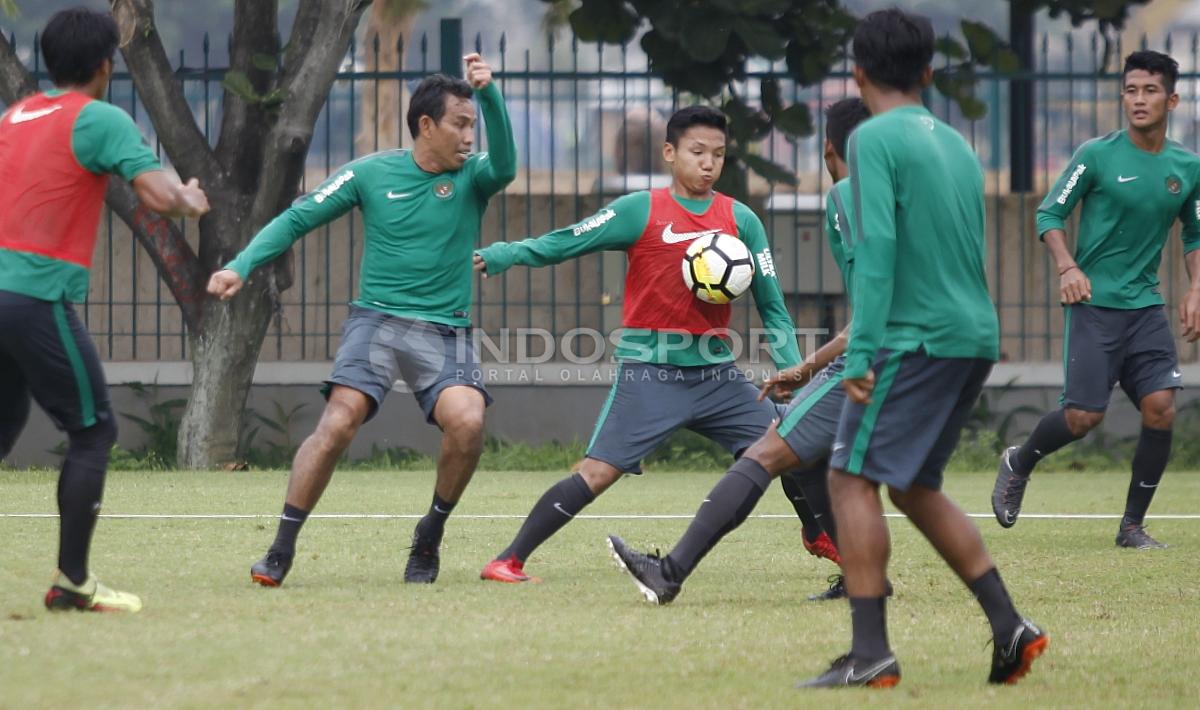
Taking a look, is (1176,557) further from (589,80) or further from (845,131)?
(589,80)

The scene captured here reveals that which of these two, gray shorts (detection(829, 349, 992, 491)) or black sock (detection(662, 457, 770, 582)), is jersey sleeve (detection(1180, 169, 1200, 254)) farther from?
gray shorts (detection(829, 349, 992, 491))

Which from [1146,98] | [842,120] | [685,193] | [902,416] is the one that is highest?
[1146,98]

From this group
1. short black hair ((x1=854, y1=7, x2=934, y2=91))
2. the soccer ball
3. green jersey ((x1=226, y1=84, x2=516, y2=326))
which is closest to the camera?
short black hair ((x1=854, y1=7, x2=934, y2=91))

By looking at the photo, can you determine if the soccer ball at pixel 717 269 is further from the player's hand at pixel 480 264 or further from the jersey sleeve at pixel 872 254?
the jersey sleeve at pixel 872 254

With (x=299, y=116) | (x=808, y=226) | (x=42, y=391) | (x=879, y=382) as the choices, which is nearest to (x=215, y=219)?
(x=299, y=116)

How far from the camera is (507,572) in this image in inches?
261

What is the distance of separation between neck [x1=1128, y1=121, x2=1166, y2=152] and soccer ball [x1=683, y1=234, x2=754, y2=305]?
228 centimetres

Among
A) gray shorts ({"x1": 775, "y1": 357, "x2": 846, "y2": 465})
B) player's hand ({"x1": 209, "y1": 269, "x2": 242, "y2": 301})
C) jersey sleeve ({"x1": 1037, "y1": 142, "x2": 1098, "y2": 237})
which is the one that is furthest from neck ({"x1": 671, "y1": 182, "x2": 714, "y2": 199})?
jersey sleeve ({"x1": 1037, "y1": 142, "x2": 1098, "y2": 237})

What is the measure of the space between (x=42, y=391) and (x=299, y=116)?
730 cm

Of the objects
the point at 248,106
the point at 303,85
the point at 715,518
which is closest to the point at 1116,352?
the point at 715,518

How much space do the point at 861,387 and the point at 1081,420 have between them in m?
3.94

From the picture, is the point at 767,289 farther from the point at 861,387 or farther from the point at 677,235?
the point at 861,387

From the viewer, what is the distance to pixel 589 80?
1388 cm

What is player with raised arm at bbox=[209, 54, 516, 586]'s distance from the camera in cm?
664
